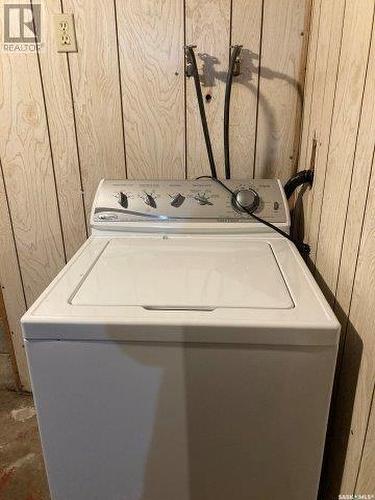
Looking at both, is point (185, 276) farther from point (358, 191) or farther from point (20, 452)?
point (20, 452)

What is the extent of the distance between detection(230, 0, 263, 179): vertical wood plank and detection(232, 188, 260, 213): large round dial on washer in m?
0.22

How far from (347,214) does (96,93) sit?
1.00m

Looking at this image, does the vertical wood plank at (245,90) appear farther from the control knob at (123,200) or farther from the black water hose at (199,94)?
the control knob at (123,200)

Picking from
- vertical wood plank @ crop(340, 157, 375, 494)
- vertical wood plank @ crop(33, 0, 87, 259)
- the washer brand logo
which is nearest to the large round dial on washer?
vertical wood plank @ crop(340, 157, 375, 494)

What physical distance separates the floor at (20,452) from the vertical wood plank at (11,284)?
0.36ft

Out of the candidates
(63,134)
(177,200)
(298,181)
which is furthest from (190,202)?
(63,134)

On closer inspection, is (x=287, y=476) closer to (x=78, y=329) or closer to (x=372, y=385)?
(x=372, y=385)

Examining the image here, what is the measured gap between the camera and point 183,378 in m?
0.82

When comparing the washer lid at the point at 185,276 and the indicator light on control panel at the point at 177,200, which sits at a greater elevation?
the indicator light on control panel at the point at 177,200

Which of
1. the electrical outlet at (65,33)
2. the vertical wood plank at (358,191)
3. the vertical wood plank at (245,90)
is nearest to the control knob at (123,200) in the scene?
the vertical wood plank at (245,90)

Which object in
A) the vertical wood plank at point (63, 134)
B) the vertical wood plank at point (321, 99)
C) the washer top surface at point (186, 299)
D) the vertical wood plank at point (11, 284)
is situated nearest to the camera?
the washer top surface at point (186, 299)

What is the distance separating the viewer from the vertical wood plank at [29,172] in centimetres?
142

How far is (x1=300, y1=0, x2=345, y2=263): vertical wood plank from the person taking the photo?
3.42 feet

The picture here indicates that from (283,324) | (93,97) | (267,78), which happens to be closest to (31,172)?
(93,97)
